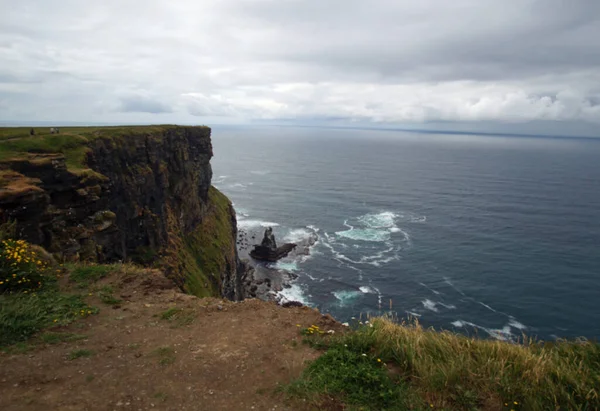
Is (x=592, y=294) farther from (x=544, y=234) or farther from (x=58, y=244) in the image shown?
(x=58, y=244)

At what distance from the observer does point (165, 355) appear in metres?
10.9

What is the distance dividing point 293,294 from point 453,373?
5201cm

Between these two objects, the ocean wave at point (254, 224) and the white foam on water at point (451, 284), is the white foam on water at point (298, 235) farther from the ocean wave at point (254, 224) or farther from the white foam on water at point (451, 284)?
the white foam on water at point (451, 284)

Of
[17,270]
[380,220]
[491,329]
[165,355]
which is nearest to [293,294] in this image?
[491,329]

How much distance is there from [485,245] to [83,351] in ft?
→ 248

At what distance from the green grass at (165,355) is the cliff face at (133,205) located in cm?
1291

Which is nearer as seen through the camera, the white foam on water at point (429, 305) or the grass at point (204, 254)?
the grass at point (204, 254)

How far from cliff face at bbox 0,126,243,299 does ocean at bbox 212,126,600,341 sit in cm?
1713

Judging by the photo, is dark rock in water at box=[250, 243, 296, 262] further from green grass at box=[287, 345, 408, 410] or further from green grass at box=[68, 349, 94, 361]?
green grass at box=[287, 345, 408, 410]

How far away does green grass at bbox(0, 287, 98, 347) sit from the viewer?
449 inches

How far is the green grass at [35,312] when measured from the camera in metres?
11.4

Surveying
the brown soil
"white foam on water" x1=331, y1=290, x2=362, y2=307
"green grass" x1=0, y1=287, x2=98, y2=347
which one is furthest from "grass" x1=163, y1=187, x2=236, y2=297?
the brown soil

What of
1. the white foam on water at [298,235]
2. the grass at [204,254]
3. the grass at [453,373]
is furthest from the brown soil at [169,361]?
the white foam on water at [298,235]

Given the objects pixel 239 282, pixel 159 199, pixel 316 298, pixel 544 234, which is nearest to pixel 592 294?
pixel 544 234
